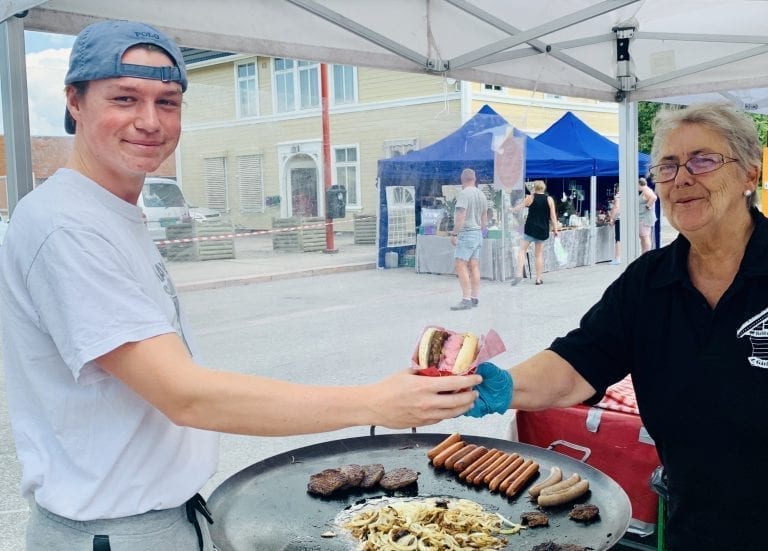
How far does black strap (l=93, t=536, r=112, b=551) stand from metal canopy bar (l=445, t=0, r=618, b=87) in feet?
11.9

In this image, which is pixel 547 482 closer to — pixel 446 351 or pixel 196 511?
pixel 446 351

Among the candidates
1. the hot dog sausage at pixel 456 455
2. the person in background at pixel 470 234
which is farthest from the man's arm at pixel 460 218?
the hot dog sausage at pixel 456 455

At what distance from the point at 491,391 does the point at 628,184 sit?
4.01 meters

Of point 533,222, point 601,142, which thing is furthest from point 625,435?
point 601,142

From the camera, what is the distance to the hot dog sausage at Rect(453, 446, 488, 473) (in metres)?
2.68

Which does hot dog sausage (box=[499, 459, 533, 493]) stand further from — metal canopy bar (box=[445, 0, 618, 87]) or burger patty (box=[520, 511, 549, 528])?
metal canopy bar (box=[445, 0, 618, 87])

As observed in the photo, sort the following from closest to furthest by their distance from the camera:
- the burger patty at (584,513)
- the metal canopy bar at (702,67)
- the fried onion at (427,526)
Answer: the fried onion at (427,526)
the burger patty at (584,513)
the metal canopy bar at (702,67)

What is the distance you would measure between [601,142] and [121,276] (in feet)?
51.0

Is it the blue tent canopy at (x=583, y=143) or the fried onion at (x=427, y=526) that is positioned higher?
the blue tent canopy at (x=583, y=143)

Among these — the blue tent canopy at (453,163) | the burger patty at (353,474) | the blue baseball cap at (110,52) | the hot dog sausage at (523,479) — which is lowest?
the hot dog sausage at (523,479)

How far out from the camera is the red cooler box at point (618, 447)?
3.46 metres

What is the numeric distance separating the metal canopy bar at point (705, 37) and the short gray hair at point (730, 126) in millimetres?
2888

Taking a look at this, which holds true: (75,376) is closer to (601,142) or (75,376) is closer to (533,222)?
(533,222)

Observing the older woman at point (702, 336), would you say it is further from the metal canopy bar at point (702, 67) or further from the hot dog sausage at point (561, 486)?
the metal canopy bar at point (702, 67)
